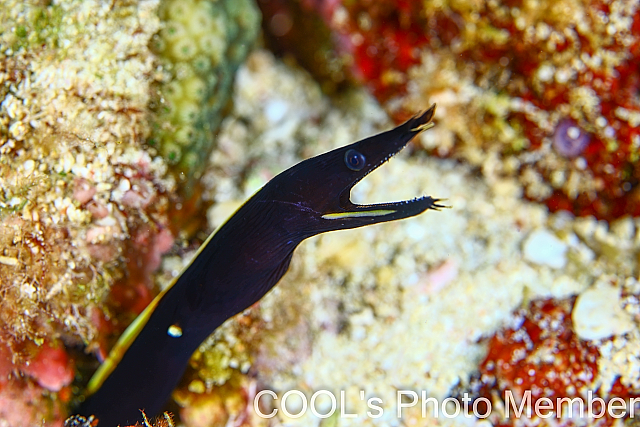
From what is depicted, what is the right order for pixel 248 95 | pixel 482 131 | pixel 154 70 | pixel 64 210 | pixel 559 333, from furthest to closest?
pixel 248 95
pixel 482 131
pixel 559 333
pixel 154 70
pixel 64 210

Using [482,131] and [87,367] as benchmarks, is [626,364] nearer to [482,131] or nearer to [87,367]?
[482,131]

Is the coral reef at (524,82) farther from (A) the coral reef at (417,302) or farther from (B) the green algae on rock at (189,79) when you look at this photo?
(B) the green algae on rock at (189,79)

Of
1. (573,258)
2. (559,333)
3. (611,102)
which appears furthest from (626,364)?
(611,102)

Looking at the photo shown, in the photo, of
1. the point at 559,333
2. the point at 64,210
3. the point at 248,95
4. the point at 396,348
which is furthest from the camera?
the point at 248,95

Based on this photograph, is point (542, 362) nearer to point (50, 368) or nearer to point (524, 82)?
point (524, 82)

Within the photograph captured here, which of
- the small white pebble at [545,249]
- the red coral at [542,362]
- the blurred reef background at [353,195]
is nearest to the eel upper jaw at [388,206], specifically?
the blurred reef background at [353,195]

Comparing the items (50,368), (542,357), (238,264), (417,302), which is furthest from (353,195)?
(50,368)

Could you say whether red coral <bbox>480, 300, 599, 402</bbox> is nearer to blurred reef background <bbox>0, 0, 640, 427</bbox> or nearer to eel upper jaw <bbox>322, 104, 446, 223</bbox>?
blurred reef background <bbox>0, 0, 640, 427</bbox>
